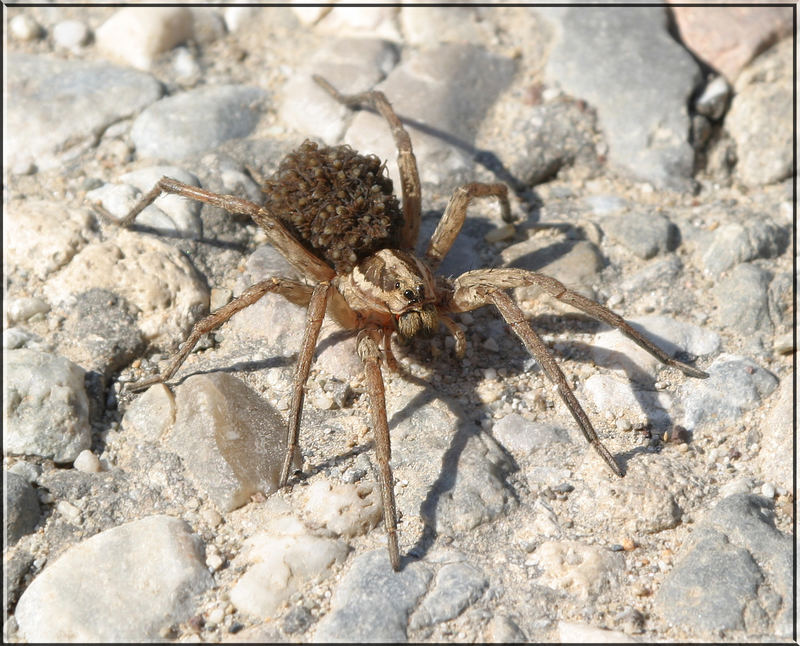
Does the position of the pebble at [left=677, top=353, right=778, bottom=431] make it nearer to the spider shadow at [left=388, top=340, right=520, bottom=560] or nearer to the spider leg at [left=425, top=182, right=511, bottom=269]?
the spider shadow at [left=388, top=340, right=520, bottom=560]

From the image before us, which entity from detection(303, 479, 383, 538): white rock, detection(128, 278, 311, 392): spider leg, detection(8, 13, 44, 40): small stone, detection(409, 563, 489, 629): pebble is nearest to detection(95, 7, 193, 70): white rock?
detection(8, 13, 44, 40): small stone

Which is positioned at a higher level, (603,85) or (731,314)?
(603,85)

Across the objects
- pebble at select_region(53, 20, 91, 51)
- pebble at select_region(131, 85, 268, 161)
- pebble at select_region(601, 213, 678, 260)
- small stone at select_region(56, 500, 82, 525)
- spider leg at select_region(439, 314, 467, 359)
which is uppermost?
pebble at select_region(601, 213, 678, 260)

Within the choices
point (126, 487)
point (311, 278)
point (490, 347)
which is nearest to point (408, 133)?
point (311, 278)

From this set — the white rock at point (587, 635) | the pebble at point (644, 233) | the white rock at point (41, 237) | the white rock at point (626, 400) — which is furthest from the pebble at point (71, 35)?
the white rock at point (587, 635)

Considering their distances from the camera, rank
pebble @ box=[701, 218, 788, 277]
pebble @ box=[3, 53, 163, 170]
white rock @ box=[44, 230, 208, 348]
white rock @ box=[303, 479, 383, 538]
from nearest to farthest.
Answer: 1. white rock @ box=[303, 479, 383, 538]
2. white rock @ box=[44, 230, 208, 348]
3. pebble @ box=[701, 218, 788, 277]
4. pebble @ box=[3, 53, 163, 170]

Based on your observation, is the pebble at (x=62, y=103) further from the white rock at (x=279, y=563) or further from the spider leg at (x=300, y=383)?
the white rock at (x=279, y=563)

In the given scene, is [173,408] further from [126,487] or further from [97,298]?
[97,298]
